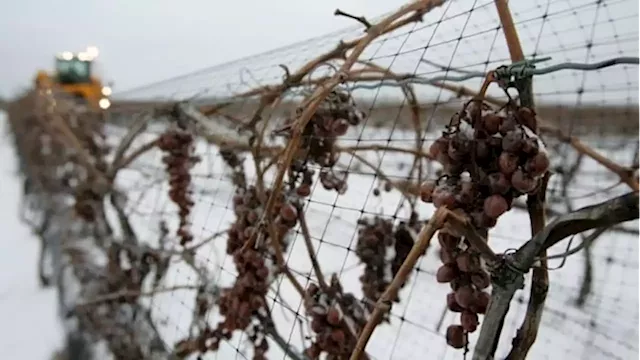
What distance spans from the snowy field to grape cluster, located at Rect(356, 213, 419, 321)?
0.04ft

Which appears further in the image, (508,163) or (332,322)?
(332,322)

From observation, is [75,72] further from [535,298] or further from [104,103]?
[535,298]

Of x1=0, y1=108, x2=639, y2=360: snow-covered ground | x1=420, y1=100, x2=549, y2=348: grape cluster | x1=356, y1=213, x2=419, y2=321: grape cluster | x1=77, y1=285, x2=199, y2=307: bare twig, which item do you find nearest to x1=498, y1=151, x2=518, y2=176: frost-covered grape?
x1=420, y1=100, x2=549, y2=348: grape cluster

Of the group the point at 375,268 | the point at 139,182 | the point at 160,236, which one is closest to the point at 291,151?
the point at 375,268

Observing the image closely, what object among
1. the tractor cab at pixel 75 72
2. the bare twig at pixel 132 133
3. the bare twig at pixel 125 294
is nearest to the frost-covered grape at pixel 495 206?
the bare twig at pixel 125 294

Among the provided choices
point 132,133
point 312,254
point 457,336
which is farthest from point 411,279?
point 132,133

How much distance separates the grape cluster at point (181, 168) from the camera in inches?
25.4

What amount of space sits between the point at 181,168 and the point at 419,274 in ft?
0.80

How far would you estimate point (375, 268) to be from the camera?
1.66ft

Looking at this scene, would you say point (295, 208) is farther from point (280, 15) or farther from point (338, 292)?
point (280, 15)

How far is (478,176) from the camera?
264mm

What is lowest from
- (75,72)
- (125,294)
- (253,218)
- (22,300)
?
(22,300)

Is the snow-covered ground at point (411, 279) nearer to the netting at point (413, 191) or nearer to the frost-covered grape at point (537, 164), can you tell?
the netting at point (413, 191)

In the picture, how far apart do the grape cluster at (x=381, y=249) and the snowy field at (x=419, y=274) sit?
0.04ft
